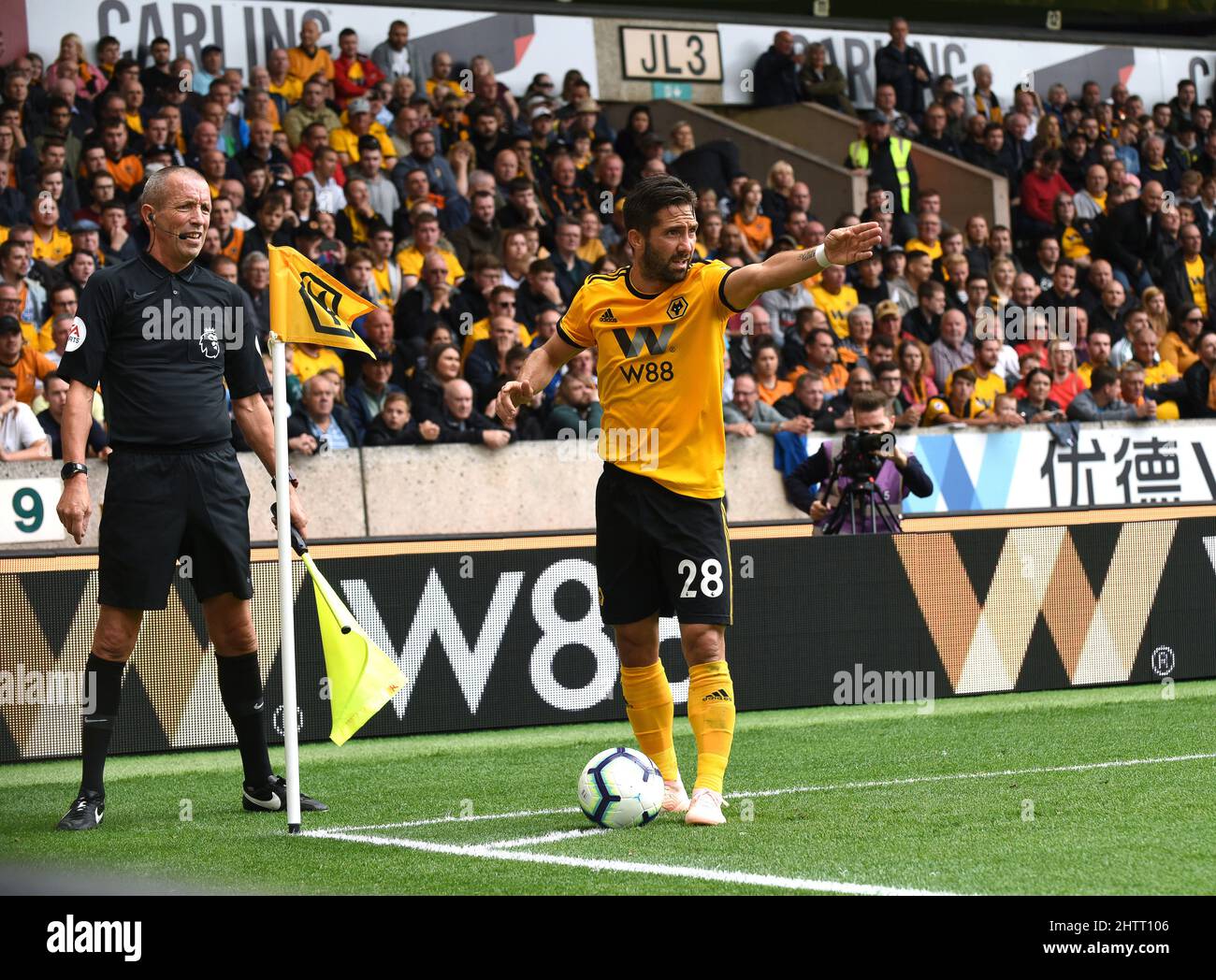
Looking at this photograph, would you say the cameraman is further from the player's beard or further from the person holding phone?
the player's beard

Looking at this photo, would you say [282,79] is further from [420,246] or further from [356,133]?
[420,246]

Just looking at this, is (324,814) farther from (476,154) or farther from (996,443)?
(476,154)

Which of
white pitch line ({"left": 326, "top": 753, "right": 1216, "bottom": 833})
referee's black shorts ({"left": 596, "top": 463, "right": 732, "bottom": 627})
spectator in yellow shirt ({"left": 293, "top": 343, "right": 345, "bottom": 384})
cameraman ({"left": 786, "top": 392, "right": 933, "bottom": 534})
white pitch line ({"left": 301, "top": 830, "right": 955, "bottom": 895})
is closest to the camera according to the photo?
white pitch line ({"left": 301, "top": 830, "right": 955, "bottom": 895})

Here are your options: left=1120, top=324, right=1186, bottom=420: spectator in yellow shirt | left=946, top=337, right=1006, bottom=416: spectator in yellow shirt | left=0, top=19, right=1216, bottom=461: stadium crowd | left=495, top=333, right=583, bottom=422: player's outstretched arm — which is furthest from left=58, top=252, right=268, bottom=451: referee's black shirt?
left=1120, top=324, right=1186, bottom=420: spectator in yellow shirt

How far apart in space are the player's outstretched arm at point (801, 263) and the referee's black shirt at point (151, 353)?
2139mm

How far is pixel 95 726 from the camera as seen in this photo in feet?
24.2

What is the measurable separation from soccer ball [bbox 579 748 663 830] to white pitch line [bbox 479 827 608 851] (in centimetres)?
8

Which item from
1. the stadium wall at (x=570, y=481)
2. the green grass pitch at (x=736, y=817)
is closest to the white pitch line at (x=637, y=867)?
the green grass pitch at (x=736, y=817)

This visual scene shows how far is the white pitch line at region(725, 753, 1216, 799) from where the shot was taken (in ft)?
25.5

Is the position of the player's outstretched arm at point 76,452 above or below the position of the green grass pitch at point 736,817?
above

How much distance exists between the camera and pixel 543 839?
263 inches

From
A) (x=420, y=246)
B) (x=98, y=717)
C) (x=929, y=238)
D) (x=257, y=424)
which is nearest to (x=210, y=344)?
(x=257, y=424)

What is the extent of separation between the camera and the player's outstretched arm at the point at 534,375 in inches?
278
